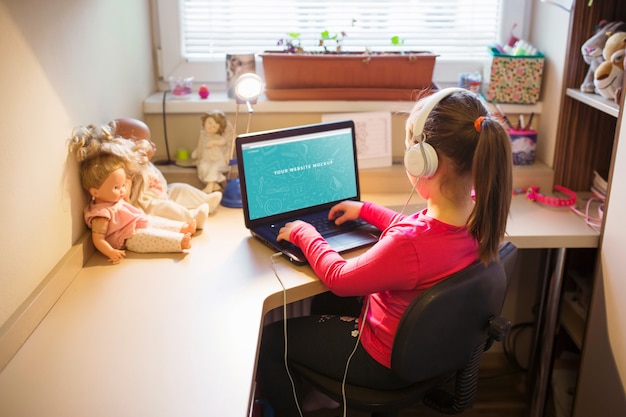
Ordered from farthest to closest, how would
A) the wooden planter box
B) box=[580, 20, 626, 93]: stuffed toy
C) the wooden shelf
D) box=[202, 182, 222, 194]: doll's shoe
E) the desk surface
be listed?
the wooden planter box, box=[202, 182, 222, 194]: doll's shoe, box=[580, 20, 626, 93]: stuffed toy, the wooden shelf, the desk surface

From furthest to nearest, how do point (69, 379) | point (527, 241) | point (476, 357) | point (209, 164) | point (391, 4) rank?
point (391, 4) → point (209, 164) → point (527, 241) → point (476, 357) → point (69, 379)

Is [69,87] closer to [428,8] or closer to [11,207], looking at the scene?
[11,207]

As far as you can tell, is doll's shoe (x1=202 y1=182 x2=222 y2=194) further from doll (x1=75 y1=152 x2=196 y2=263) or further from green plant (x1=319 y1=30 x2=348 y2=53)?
green plant (x1=319 y1=30 x2=348 y2=53)

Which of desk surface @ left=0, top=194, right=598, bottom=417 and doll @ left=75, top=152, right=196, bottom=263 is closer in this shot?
desk surface @ left=0, top=194, right=598, bottom=417

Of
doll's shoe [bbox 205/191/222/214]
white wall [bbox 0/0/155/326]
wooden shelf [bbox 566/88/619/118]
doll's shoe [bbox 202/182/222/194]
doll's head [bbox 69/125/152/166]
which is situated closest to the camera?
white wall [bbox 0/0/155/326]

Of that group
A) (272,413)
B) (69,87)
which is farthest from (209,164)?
(272,413)

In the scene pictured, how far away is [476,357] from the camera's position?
1489 mm

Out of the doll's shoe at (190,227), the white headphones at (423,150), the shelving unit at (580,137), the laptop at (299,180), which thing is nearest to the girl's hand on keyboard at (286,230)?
the laptop at (299,180)

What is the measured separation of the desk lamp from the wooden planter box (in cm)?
17

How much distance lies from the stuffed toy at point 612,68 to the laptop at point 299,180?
680 millimetres

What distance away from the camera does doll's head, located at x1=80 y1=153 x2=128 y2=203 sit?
1.53m

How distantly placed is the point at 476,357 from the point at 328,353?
1.13ft

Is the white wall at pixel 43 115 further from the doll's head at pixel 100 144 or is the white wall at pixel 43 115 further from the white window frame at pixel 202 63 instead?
the white window frame at pixel 202 63

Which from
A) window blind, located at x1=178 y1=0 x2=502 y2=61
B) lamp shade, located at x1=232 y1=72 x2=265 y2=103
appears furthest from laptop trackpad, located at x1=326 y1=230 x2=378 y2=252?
window blind, located at x1=178 y1=0 x2=502 y2=61
